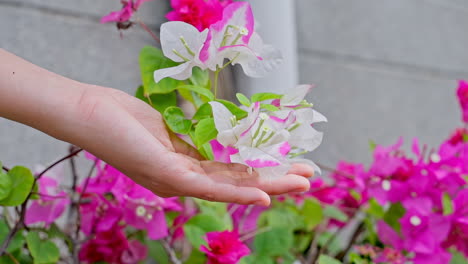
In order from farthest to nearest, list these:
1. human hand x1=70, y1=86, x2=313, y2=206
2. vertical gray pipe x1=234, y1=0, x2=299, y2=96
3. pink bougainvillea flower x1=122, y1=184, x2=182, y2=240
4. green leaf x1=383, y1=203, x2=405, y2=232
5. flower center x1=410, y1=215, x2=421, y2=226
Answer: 1. vertical gray pipe x1=234, y1=0, x2=299, y2=96
2. green leaf x1=383, y1=203, x2=405, y2=232
3. flower center x1=410, y1=215, x2=421, y2=226
4. pink bougainvillea flower x1=122, y1=184, x2=182, y2=240
5. human hand x1=70, y1=86, x2=313, y2=206

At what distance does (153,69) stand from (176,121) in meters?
0.08

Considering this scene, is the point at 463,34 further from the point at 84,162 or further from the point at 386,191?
the point at 84,162

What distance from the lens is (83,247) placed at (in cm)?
75

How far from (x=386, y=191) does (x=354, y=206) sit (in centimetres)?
18

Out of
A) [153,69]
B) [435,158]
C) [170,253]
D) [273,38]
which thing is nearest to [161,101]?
[153,69]

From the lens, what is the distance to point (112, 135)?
0.47 m

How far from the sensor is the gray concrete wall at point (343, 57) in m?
1.11

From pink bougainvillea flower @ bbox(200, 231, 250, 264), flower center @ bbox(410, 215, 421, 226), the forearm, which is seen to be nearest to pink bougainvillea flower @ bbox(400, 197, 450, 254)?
flower center @ bbox(410, 215, 421, 226)

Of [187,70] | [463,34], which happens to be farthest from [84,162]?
[463,34]

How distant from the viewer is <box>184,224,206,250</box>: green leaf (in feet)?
2.29

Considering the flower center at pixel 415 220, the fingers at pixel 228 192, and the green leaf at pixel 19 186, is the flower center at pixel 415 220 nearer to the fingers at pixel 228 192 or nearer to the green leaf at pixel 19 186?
the fingers at pixel 228 192

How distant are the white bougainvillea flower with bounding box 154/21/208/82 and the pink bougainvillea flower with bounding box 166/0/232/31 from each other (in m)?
0.05

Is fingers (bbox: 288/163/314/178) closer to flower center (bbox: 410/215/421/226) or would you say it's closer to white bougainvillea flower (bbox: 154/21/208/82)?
white bougainvillea flower (bbox: 154/21/208/82)

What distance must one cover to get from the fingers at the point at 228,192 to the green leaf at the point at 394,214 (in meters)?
0.49
